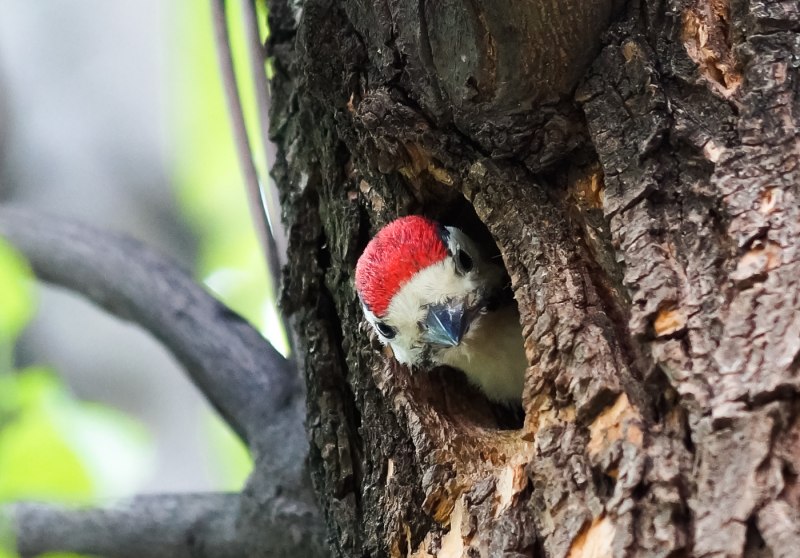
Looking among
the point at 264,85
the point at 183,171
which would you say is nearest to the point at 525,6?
the point at 264,85

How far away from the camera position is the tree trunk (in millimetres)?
1046

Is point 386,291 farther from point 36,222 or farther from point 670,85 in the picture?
point 36,222

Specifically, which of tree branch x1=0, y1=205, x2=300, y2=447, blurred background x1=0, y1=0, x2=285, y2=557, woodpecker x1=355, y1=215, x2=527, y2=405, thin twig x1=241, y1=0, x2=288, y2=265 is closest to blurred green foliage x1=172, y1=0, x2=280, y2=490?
blurred background x1=0, y1=0, x2=285, y2=557

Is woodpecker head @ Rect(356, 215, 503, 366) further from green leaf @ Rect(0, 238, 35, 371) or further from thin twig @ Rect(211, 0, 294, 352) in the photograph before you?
green leaf @ Rect(0, 238, 35, 371)

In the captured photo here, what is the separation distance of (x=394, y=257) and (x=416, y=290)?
0.12 m

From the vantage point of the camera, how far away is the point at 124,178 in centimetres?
416

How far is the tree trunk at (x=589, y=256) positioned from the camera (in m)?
1.05

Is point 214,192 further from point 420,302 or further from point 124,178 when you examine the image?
point 420,302

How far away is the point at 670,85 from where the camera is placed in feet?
4.38

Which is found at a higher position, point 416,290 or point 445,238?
point 445,238

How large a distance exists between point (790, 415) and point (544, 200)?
0.66 m

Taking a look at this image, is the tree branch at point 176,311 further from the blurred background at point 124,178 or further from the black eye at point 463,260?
the blurred background at point 124,178

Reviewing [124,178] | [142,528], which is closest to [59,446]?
[142,528]

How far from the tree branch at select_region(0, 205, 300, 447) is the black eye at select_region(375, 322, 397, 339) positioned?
627mm
